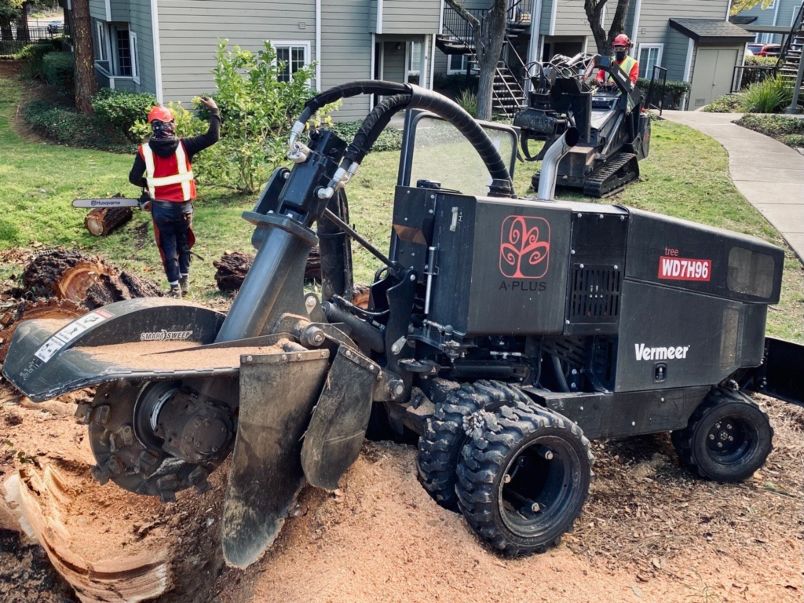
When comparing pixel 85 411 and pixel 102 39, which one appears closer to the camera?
pixel 85 411

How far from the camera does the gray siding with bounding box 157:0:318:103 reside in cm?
1839

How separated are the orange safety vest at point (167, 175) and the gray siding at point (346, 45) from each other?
41.3ft

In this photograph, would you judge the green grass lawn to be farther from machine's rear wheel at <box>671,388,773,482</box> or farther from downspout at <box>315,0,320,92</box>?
downspout at <box>315,0,320,92</box>

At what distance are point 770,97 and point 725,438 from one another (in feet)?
61.1

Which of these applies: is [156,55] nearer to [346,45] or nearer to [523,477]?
[346,45]

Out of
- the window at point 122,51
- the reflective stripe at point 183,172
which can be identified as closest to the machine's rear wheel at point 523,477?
the reflective stripe at point 183,172

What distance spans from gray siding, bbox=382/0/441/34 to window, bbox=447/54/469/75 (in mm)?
4858

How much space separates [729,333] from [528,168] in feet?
32.9

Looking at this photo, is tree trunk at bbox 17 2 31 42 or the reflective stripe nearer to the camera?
the reflective stripe

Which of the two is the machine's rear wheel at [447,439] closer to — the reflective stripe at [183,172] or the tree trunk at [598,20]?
the reflective stripe at [183,172]

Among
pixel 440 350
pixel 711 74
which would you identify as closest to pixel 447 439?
pixel 440 350

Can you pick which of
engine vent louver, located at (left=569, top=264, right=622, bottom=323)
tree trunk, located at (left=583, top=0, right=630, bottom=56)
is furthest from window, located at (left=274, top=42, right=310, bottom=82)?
engine vent louver, located at (left=569, top=264, right=622, bottom=323)

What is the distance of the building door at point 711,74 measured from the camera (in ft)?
89.5

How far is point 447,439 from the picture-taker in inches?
159
